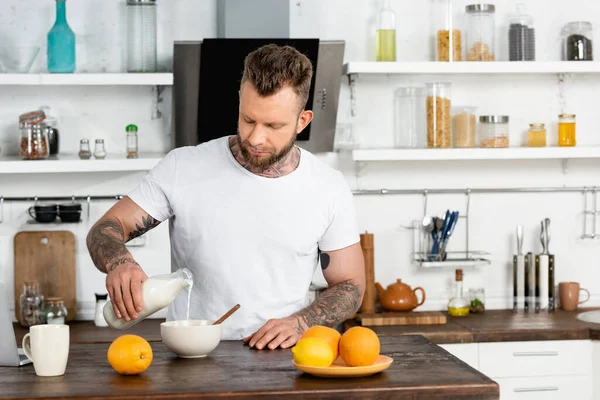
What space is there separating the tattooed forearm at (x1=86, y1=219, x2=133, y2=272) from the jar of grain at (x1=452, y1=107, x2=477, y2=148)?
198cm

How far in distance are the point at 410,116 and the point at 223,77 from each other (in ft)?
2.83

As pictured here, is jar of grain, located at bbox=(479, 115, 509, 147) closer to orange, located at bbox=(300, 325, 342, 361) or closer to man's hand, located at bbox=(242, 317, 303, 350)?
man's hand, located at bbox=(242, 317, 303, 350)

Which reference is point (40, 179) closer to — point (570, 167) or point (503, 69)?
point (503, 69)

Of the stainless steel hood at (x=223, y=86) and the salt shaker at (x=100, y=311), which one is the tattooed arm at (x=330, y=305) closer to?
the stainless steel hood at (x=223, y=86)

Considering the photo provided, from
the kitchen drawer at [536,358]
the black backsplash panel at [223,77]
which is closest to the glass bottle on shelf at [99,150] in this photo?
the black backsplash panel at [223,77]

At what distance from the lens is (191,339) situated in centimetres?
193

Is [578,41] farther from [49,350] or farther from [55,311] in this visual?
[49,350]

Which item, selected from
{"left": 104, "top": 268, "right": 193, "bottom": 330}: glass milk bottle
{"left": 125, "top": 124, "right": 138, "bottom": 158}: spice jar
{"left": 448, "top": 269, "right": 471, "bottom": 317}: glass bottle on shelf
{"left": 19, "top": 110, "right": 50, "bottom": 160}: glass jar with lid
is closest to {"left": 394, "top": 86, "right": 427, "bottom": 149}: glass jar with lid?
{"left": 448, "top": 269, "right": 471, "bottom": 317}: glass bottle on shelf

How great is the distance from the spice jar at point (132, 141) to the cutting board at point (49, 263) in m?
0.48

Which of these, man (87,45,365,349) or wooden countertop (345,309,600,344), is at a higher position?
man (87,45,365,349)

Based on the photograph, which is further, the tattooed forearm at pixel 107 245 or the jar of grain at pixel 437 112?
the jar of grain at pixel 437 112

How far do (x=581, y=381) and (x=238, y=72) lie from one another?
6.05 ft

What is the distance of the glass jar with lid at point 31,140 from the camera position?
143 inches

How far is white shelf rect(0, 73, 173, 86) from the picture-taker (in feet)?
11.8
